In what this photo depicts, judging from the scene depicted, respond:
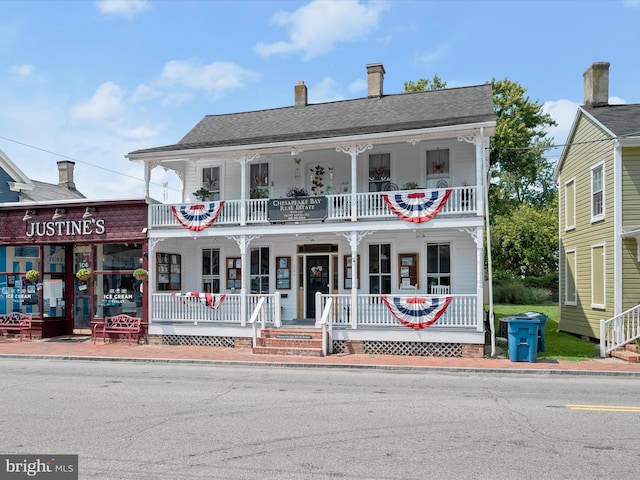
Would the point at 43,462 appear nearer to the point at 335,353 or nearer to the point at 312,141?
the point at 335,353

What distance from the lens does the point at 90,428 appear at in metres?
7.32

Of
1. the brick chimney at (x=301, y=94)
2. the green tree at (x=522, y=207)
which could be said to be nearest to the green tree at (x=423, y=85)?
the green tree at (x=522, y=207)

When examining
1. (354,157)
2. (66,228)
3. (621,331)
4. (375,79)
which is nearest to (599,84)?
(375,79)

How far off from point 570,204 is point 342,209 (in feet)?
33.1

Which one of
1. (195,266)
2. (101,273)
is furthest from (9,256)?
(195,266)

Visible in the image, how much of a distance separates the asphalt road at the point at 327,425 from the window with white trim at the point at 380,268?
5.63 meters

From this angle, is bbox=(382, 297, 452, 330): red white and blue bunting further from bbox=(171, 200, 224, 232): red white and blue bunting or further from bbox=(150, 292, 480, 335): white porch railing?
bbox=(171, 200, 224, 232): red white and blue bunting

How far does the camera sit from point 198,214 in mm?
17281

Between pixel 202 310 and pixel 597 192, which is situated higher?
pixel 597 192

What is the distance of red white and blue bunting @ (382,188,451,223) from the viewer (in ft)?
49.7

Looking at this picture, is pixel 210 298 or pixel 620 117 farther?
pixel 620 117

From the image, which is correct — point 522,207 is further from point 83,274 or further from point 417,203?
point 83,274

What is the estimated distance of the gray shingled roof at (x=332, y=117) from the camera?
1697 centimetres

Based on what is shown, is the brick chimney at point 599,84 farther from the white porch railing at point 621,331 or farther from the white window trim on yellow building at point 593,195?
the white porch railing at point 621,331
